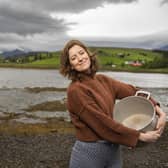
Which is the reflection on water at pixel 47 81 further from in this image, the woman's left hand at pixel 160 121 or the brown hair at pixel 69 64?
the woman's left hand at pixel 160 121

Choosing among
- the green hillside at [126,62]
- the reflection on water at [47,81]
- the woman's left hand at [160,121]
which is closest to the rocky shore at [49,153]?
the woman's left hand at [160,121]

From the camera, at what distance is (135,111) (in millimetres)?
3080

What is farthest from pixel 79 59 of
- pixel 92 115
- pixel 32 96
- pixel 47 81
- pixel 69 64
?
pixel 47 81

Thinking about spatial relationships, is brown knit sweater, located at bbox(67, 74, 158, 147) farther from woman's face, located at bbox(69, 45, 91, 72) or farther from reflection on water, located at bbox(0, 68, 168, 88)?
reflection on water, located at bbox(0, 68, 168, 88)

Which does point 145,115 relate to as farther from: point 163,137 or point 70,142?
point 163,137

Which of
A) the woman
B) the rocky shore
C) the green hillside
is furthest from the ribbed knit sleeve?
the green hillside

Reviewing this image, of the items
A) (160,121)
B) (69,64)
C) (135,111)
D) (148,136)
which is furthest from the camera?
(135,111)

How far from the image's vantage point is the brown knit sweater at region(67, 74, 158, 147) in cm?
258

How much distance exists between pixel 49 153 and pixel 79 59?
9.05 meters

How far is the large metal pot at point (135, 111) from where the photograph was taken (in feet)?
9.67

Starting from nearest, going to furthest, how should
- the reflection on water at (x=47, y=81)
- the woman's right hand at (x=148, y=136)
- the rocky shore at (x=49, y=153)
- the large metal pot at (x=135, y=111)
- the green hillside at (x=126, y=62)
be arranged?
the woman's right hand at (x=148, y=136) < the large metal pot at (x=135, y=111) < the rocky shore at (x=49, y=153) < the reflection on water at (x=47, y=81) < the green hillside at (x=126, y=62)

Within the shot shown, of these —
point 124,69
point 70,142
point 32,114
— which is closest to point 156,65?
point 124,69

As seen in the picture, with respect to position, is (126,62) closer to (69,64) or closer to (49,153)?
(49,153)

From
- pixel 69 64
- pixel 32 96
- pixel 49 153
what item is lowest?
pixel 32 96
